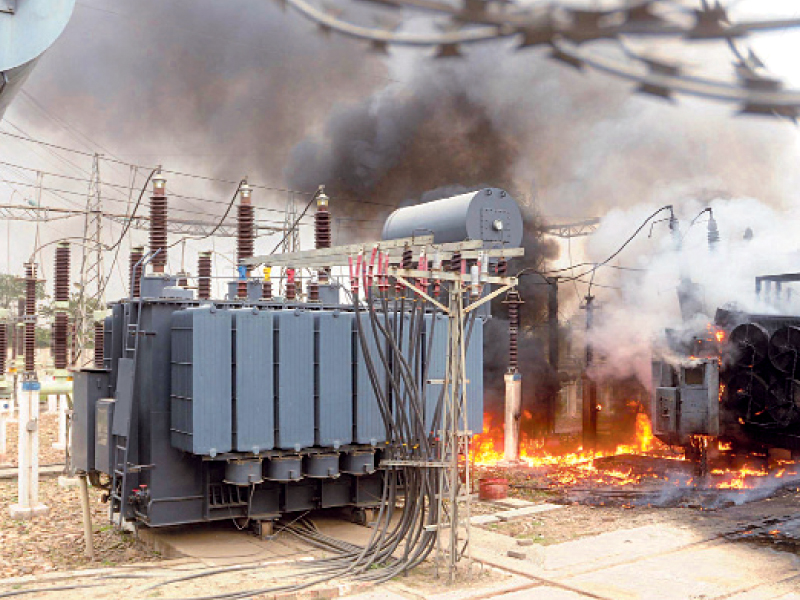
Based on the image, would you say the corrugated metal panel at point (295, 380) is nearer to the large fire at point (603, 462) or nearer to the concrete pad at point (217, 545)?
the concrete pad at point (217, 545)

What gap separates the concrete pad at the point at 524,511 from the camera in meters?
15.0

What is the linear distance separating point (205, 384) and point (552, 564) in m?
5.58

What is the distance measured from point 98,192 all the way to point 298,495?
18730 millimetres

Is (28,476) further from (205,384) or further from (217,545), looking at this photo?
(205,384)

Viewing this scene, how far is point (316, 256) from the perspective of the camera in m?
13.0

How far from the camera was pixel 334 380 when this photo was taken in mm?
12617

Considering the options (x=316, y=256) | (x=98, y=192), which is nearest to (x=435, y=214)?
(x=316, y=256)

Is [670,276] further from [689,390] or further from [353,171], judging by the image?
[353,171]

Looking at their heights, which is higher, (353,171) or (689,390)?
(353,171)

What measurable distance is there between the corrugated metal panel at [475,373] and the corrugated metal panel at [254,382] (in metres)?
3.67

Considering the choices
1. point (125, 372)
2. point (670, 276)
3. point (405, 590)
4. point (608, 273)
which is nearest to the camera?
point (405, 590)

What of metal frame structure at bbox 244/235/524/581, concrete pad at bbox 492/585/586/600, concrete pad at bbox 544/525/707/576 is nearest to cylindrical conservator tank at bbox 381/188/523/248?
metal frame structure at bbox 244/235/524/581

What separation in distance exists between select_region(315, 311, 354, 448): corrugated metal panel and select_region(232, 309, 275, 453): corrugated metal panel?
31.1 inches

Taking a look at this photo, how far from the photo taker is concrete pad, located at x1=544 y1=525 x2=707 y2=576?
1136cm
